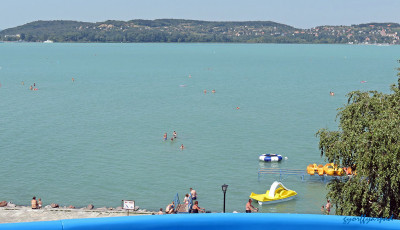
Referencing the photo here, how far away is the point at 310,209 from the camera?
33562 millimetres

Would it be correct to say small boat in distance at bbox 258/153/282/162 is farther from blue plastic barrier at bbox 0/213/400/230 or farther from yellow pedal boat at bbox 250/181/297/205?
blue plastic barrier at bbox 0/213/400/230

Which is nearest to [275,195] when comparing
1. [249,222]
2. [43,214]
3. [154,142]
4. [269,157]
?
[269,157]

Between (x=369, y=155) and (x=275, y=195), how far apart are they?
17.1m

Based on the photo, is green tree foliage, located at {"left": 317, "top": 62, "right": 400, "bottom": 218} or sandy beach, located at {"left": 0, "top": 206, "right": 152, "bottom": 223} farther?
sandy beach, located at {"left": 0, "top": 206, "right": 152, "bottom": 223}

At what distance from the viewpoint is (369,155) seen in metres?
17.9

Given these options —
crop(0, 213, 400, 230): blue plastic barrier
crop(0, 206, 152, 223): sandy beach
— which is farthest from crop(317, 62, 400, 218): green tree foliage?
crop(0, 206, 152, 223): sandy beach

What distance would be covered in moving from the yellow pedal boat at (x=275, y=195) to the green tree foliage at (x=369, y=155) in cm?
1378

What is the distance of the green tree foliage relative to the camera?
17.7 metres

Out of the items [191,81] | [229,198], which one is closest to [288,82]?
[191,81]

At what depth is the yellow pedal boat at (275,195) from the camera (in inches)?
1347

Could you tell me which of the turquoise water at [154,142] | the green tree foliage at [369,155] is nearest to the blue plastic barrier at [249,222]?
the green tree foliage at [369,155]

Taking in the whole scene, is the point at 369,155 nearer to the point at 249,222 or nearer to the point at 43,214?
the point at 249,222

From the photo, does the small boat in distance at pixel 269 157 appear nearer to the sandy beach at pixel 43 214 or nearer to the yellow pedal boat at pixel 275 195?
the yellow pedal boat at pixel 275 195

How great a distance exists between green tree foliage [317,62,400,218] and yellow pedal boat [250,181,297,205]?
13.8m
